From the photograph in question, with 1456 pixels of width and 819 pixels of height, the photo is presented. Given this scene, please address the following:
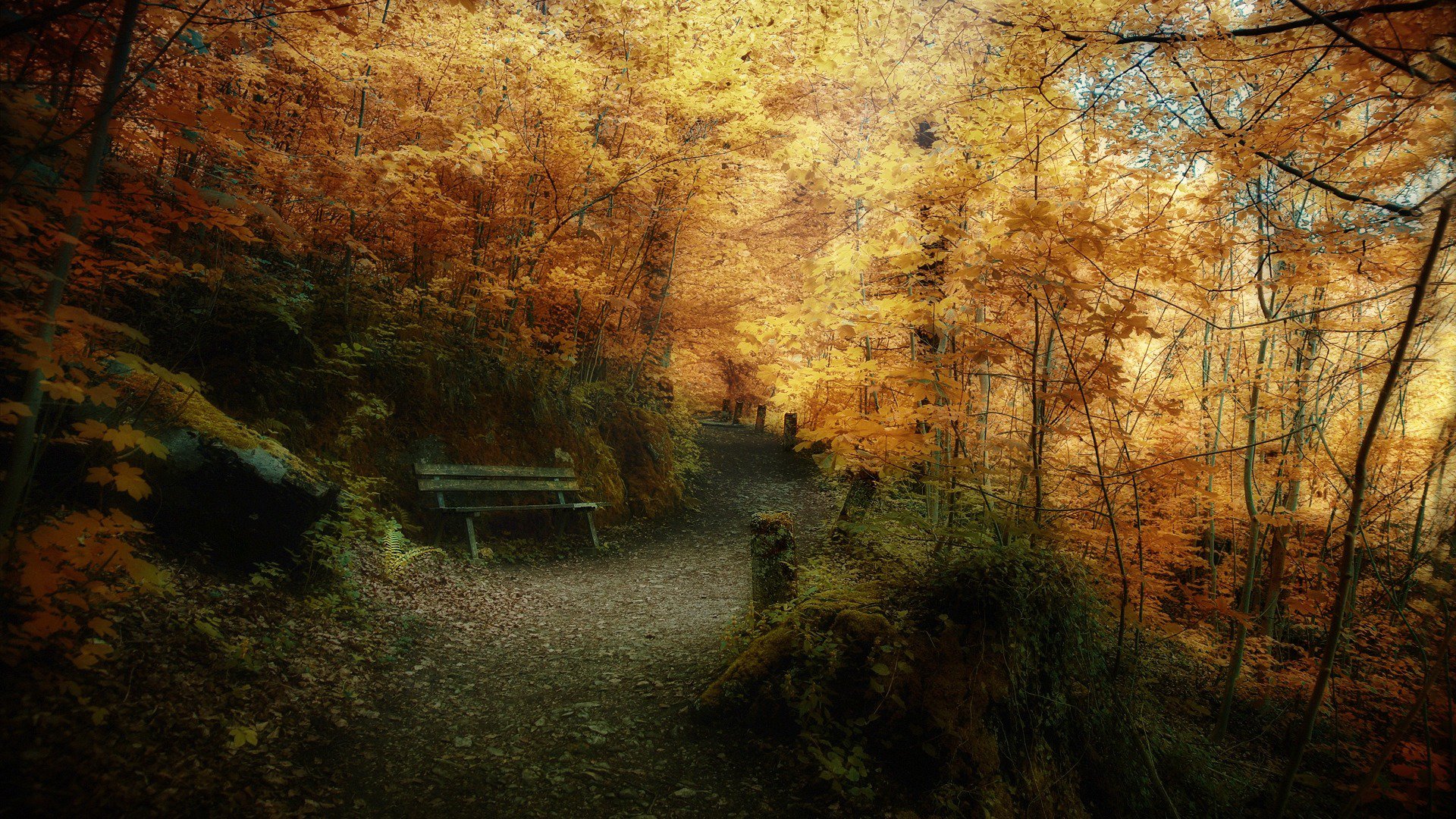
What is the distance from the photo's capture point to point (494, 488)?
788 cm

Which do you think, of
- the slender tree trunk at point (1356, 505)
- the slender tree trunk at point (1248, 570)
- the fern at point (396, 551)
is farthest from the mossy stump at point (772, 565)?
the slender tree trunk at point (1248, 570)

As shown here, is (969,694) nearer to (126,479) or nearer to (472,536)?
(126,479)

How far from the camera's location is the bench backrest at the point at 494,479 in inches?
286

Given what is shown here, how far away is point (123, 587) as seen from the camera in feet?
10.2

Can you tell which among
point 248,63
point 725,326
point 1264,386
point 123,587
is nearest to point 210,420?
point 123,587

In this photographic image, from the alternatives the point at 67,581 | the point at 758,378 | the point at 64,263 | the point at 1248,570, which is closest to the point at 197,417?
the point at 67,581

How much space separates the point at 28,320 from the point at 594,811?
3.49 m

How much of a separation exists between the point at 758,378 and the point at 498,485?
14.6ft

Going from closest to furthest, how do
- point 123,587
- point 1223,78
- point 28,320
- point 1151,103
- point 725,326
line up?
1. point 28,320
2. point 123,587
3. point 1223,78
4. point 1151,103
5. point 725,326

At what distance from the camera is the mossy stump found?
196 inches

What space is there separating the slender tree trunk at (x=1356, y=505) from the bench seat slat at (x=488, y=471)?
7761 mm

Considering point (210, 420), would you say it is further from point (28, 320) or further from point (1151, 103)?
point (1151, 103)

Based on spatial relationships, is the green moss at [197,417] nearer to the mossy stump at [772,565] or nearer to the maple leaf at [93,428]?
the maple leaf at [93,428]

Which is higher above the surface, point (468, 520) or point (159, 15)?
point (159, 15)
